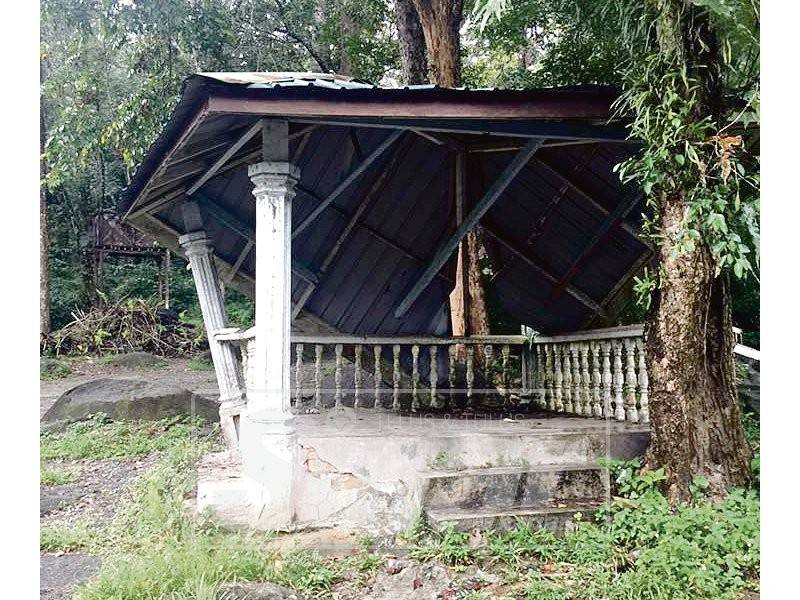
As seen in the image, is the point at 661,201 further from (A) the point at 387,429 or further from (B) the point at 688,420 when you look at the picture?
(A) the point at 387,429

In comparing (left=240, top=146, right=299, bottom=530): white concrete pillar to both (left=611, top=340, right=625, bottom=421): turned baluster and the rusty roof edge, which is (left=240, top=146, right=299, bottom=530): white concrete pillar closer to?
the rusty roof edge

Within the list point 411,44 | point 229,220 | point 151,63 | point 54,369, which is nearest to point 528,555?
point 229,220

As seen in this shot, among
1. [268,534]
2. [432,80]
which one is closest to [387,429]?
[268,534]

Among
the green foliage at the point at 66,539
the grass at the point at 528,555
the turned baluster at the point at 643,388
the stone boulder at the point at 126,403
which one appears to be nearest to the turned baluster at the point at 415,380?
the turned baluster at the point at 643,388

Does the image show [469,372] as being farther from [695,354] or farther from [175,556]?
[175,556]

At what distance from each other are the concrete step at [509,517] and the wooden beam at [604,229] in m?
2.55

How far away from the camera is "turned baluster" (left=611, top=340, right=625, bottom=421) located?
195 inches

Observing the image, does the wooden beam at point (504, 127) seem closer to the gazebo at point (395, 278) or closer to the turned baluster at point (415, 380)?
the gazebo at point (395, 278)

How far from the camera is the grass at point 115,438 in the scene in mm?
6766

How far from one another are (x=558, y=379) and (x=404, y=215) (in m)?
2.08

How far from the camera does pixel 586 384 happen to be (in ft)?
18.1

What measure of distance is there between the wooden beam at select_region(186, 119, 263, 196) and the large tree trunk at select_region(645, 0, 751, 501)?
2440mm

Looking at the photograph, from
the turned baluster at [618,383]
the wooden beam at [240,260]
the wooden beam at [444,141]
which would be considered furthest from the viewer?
the wooden beam at [240,260]

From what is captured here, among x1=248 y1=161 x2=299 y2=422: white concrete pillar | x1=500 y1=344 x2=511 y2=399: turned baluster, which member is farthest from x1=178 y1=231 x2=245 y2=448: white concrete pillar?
x1=500 y1=344 x2=511 y2=399: turned baluster
